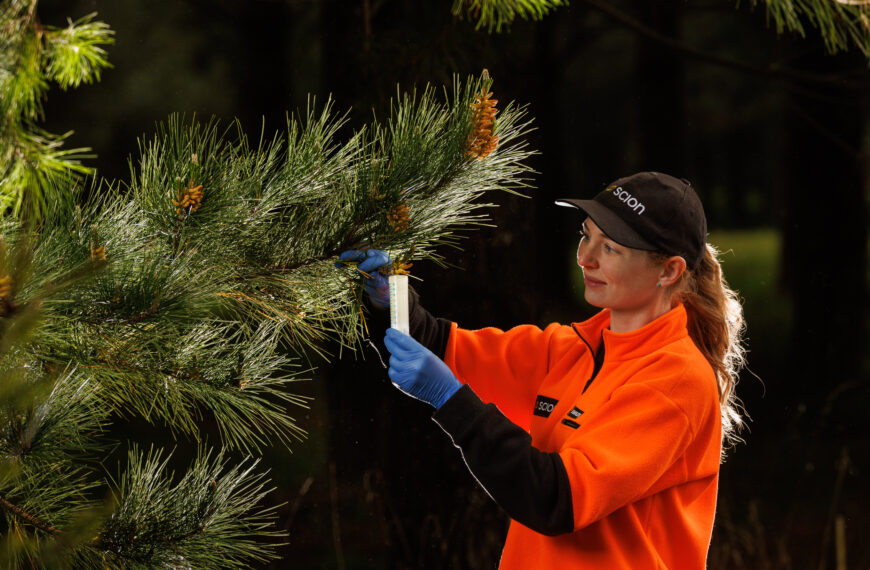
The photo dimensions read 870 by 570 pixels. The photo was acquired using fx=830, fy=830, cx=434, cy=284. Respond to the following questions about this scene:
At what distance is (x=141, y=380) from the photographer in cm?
105

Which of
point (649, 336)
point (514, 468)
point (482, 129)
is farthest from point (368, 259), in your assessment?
point (649, 336)

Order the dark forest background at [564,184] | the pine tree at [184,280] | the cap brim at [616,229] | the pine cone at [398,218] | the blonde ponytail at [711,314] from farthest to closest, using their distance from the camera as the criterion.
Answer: the dark forest background at [564,184] < the blonde ponytail at [711,314] < the cap brim at [616,229] < the pine cone at [398,218] < the pine tree at [184,280]

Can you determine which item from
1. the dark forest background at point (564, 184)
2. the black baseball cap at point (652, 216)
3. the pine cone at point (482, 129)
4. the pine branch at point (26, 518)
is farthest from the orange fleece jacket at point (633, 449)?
the dark forest background at point (564, 184)

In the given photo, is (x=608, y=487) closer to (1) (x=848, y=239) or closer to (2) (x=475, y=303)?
(2) (x=475, y=303)

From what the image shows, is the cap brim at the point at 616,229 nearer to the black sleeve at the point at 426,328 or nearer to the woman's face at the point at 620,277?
the woman's face at the point at 620,277

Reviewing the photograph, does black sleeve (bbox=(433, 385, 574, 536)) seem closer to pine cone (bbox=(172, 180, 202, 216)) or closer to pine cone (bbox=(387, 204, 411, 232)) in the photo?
pine cone (bbox=(387, 204, 411, 232))

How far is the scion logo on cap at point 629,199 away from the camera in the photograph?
120 centimetres

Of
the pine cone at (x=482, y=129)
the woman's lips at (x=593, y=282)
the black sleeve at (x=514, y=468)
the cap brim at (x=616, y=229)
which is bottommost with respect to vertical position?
the black sleeve at (x=514, y=468)

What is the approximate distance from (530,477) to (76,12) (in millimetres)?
2269

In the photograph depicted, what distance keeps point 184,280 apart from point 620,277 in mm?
625

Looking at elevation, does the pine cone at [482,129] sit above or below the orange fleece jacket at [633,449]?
above

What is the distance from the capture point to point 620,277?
4.00 feet

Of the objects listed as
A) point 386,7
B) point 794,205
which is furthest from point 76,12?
point 794,205

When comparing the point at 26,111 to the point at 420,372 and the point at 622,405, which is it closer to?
the point at 420,372
